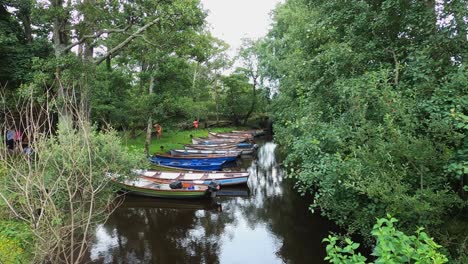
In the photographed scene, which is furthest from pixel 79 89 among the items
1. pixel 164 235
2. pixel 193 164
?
pixel 193 164

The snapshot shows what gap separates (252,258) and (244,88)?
101 feet

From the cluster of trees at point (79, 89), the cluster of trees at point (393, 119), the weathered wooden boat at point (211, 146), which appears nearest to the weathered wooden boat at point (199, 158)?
the cluster of trees at point (79, 89)

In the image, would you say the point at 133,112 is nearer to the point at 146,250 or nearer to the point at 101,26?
the point at 101,26

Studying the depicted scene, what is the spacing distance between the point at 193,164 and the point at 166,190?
6.04 meters

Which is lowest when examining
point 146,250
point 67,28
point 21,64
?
point 146,250

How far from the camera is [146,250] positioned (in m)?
9.39

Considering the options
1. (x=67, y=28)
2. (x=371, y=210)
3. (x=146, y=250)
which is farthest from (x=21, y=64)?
(x=371, y=210)

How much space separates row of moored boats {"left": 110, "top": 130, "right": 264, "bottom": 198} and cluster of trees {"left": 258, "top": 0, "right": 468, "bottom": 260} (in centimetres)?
703

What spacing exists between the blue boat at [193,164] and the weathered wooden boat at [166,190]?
4.69 meters

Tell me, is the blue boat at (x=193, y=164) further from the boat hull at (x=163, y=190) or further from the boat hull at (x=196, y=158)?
the boat hull at (x=163, y=190)

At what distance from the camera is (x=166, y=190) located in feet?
43.5

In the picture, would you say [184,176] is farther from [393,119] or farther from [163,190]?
[393,119]

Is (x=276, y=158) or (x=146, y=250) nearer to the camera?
(x=146, y=250)

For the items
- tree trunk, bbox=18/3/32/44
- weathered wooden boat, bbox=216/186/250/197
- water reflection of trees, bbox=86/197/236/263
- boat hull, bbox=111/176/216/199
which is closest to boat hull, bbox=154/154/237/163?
weathered wooden boat, bbox=216/186/250/197
